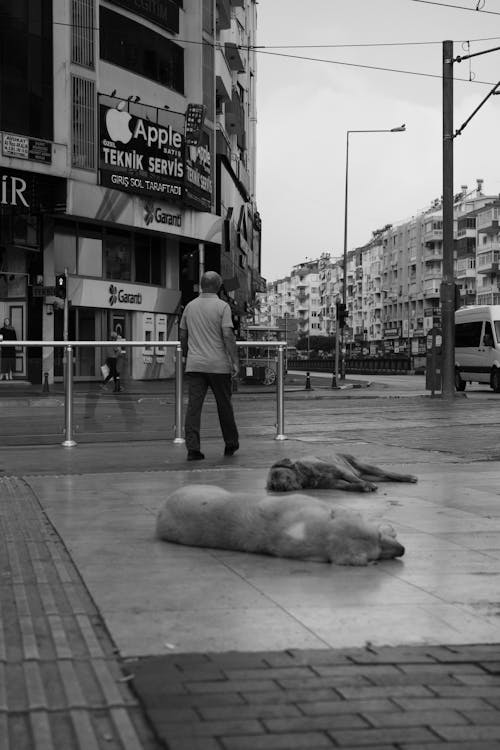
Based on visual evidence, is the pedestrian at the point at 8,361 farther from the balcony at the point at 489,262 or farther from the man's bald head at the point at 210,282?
the balcony at the point at 489,262


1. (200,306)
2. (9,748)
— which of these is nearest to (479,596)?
(9,748)

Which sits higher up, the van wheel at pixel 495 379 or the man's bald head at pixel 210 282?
the man's bald head at pixel 210 282

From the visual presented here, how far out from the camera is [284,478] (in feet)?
24.4

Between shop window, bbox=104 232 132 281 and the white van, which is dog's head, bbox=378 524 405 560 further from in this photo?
shop window, bbox=104 232 132 281

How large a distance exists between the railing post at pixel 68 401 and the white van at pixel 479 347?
22.1 metres

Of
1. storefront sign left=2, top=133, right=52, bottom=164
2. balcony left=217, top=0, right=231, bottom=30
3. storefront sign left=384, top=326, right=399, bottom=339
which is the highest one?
balcony left=217, top=0, right=231, bottom=30

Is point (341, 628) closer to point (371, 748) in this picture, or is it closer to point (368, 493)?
point (371, 748)

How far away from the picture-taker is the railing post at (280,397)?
13691mm

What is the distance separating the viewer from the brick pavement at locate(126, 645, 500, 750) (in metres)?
2.65

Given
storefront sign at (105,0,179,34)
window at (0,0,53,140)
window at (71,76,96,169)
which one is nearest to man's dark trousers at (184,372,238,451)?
window at (0,0,53,140)

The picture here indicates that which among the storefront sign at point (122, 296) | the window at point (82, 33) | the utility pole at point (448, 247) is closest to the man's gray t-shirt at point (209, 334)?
the utility pole at point (448, 247)

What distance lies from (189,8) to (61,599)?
1724 inches

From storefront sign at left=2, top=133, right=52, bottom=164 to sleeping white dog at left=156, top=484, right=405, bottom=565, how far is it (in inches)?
1195

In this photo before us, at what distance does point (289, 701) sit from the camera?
2.91 meters
